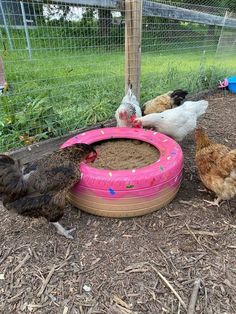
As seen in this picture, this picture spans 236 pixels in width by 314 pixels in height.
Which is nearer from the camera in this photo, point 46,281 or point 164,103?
point 46,281

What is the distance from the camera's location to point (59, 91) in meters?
3.99

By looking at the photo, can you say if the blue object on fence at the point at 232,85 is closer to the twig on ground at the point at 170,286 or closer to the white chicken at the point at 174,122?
the white chicken at the point at 174,122

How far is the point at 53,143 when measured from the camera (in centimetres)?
374

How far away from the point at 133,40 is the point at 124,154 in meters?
1.87

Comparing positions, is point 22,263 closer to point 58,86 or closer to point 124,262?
point 124,262

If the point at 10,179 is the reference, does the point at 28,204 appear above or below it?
below

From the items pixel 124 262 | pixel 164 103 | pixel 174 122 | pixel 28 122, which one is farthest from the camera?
pixel 164 103

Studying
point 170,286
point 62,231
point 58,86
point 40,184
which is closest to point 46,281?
point 62,231

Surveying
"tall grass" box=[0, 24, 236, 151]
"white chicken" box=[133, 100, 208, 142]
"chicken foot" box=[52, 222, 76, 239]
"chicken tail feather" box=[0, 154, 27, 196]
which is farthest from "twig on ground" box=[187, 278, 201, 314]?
"tall grass" box=[0, 24, 236, 151]

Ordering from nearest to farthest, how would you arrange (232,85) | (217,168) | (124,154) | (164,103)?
(217,168), (124,154), (164,103), (232,85)

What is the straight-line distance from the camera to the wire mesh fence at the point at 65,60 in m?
3.18

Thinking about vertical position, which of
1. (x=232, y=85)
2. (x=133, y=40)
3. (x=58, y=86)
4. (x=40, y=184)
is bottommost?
(x=232, y=85)

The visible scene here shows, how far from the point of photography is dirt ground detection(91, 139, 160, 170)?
2979 millimetres

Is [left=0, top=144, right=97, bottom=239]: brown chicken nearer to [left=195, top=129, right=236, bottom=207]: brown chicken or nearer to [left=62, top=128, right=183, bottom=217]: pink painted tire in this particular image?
[left=62, top=128, right=183, bottom=217]: pink painted tire
